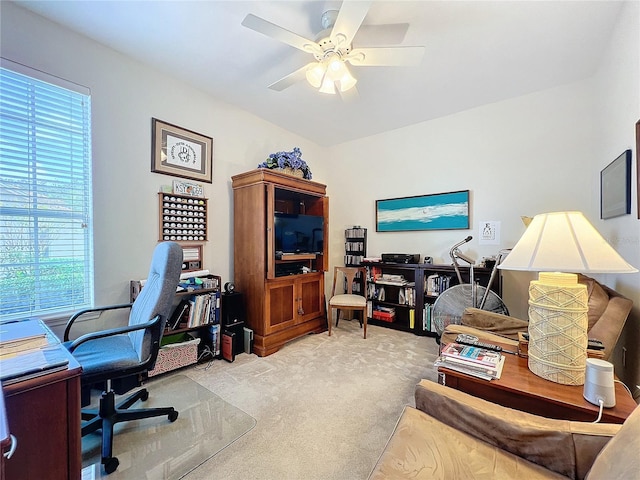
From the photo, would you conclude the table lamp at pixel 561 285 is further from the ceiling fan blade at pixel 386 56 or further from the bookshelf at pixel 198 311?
the bookshelf at pixel 198 311

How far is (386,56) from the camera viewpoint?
1827 mm

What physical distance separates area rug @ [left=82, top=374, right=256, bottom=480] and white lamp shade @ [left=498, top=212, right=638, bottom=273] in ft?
6.02

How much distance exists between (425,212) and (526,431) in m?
2.91

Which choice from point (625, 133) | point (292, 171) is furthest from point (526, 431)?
point (292, 171)

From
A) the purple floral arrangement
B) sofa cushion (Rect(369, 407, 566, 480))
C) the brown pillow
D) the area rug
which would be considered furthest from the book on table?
the purple floral arrangement

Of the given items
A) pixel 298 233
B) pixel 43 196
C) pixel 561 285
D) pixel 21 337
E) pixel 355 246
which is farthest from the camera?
pixel 355 246

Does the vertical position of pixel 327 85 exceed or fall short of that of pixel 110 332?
it exceeds it

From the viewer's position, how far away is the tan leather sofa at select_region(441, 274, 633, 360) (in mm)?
1350

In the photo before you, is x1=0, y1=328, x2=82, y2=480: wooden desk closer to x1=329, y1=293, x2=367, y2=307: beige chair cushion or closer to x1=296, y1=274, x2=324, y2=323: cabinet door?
x1=296, y1=274, x2=324, y2=323: cabinet door

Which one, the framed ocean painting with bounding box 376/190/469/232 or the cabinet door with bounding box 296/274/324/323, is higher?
the framed ocean painting with bounding box 376/190/469/232

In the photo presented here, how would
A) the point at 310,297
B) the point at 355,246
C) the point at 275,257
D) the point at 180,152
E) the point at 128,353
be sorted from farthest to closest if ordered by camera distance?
the point at 355,246
the point at 310,297
the point at 275,257
the point at 180,152
the point at 128,353

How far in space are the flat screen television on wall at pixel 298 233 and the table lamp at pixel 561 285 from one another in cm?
220

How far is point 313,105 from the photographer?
10.0 ft

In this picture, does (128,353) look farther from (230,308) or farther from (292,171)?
(292,171)
